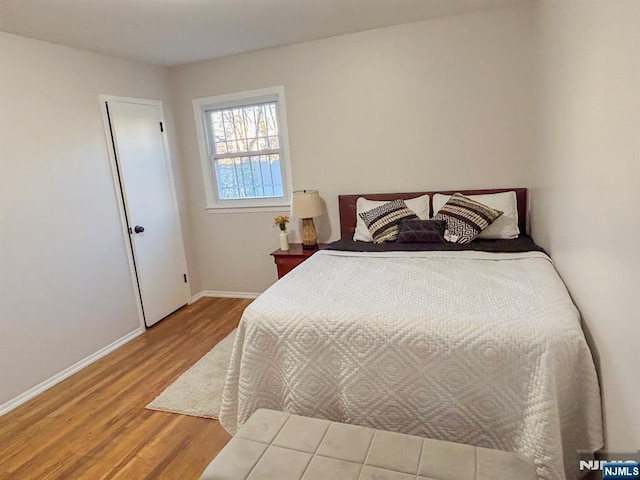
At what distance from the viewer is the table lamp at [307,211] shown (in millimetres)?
3447

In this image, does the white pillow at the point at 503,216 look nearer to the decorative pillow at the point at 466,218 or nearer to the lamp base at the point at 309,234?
the decorative pillow at the point at 466,218

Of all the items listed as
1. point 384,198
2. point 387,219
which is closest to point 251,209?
point 384,198

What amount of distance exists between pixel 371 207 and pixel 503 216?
3.40 feet

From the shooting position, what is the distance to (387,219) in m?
3.11

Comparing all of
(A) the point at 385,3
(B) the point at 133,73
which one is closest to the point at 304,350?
(A) the point at 385,3

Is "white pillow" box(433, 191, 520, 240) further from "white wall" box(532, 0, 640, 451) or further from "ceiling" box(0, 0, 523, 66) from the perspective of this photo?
"ceiling" box(0, 0, 523, 66)

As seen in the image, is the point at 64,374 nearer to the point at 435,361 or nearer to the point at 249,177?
the point at 249,177

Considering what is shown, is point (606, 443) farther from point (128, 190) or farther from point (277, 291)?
point (128, 190)

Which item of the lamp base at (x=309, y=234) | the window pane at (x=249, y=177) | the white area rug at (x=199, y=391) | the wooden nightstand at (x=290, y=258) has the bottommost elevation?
the white area rug at (x=199, y=391)

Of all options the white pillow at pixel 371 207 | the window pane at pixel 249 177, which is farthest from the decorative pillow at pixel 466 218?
the window pane at pixel 249 177

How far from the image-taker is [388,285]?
205 centimetres

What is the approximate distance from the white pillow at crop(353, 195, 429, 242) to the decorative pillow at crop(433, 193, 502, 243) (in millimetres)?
244

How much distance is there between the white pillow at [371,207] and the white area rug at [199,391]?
1.43 meters

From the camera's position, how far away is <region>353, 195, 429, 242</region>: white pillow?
10.5ft
